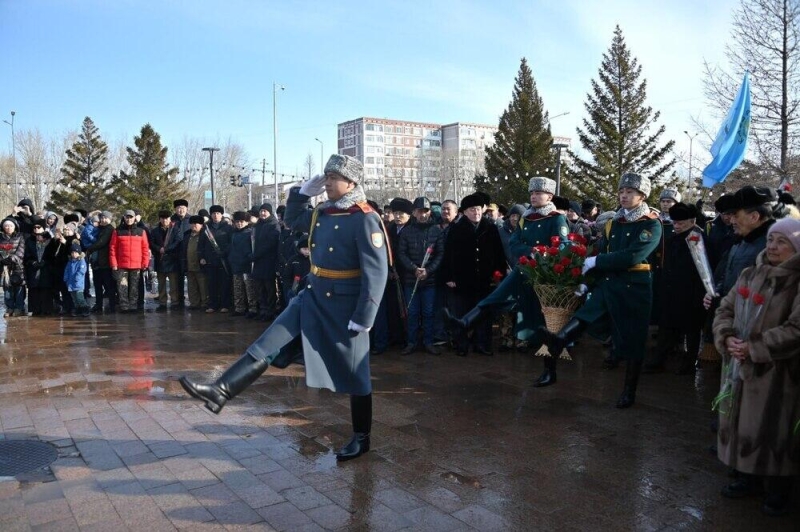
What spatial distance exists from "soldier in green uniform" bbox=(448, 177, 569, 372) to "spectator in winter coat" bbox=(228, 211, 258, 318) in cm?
616

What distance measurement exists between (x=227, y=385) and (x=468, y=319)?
2740mm

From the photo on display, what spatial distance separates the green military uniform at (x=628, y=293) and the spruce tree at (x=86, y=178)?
4275 cm

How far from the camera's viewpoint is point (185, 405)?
19.2ft

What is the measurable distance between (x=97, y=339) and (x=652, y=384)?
7774mm

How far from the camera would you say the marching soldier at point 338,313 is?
4355mm

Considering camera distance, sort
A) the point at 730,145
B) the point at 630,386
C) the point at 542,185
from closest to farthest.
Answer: the point at 630,386 → the point at 542,185 → the point at 730,145

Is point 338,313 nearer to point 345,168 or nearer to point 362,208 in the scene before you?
point 362,208

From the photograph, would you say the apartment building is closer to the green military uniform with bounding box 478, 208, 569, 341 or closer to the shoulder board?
the green military uniform with bounding box 478, 208, 569, 341

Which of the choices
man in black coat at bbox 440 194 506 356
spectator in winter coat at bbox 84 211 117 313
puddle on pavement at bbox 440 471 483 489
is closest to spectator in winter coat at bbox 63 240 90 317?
spectator in winter coat at bbox 84 211 117 313

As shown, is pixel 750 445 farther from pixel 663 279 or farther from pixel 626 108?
pixel 626 108

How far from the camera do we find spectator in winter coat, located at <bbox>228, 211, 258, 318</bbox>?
11.6 meters

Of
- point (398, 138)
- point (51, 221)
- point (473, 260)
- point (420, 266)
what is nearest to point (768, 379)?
point (473, 260)

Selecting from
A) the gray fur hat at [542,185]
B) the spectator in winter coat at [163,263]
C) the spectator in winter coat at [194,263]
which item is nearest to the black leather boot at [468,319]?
the gray fur hat at [542,185]

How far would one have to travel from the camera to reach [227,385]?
13.9 ft
